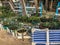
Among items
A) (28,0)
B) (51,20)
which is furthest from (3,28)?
(28,0)

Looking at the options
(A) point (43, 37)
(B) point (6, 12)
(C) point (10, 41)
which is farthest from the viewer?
(B) point (6, 12)

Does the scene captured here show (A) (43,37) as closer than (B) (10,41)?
Yes

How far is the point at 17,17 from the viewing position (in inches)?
316

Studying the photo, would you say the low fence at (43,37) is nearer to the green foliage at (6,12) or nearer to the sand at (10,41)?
the sand at (10,41)

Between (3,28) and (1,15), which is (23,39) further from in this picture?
(1,15)

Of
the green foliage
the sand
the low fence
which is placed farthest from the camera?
the green foliage

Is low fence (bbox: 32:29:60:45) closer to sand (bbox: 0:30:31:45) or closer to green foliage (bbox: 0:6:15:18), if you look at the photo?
sand (bbox: 0:30:31:45)

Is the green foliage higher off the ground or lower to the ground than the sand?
higher

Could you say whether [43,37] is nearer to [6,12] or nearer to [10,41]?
[10,41]

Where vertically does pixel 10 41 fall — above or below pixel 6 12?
below

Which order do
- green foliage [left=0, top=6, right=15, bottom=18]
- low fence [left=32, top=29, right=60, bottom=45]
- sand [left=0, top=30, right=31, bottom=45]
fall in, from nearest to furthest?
low fence [left=32, top=29, right=60, bottom=45] < sand [left=0, top=30, right=31, bottom=45] < green foliage [left=0, top=6, right=15, bottom=18]

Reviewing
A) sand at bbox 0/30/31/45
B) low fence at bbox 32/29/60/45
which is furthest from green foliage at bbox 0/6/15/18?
low fence at bbox 32/29/60/45

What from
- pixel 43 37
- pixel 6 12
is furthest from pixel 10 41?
pixel 6 12

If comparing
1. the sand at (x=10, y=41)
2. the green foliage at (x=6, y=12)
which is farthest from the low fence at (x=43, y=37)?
the green foliage at (x=6, y=12)
